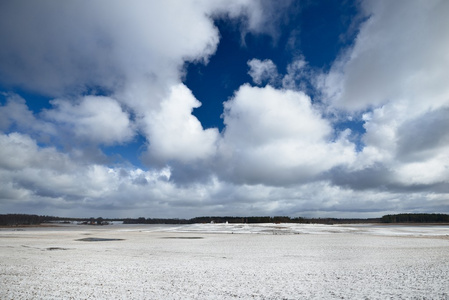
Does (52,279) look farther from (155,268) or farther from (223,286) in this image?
(223,286)

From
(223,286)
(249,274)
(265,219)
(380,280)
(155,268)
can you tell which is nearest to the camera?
(223,286)

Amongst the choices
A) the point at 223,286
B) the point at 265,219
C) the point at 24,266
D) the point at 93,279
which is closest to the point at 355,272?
the point at 223,286

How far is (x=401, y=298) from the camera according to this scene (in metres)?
13.8

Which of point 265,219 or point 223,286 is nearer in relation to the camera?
point 223,286

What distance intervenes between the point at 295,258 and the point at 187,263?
10144 millimetres

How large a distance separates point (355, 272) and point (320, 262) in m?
5.08

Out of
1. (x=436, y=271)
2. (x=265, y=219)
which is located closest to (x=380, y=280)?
(x=436, y=271)

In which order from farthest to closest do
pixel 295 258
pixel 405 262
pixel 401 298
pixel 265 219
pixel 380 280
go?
pixel 265 219 < pixel 295 258 < pixel 405 262 < pixel 380 280 < pixel 401 298

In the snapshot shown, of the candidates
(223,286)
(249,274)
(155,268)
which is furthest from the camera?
(155,268)

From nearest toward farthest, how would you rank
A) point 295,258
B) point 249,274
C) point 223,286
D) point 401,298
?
point 401,298 < point 223,286 < point 249,274 < point 295,258

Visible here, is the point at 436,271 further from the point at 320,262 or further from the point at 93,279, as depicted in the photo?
the point at 93,279

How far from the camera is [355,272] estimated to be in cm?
2031

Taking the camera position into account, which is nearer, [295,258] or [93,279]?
[93,279]

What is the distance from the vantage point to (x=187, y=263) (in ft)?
81.9
